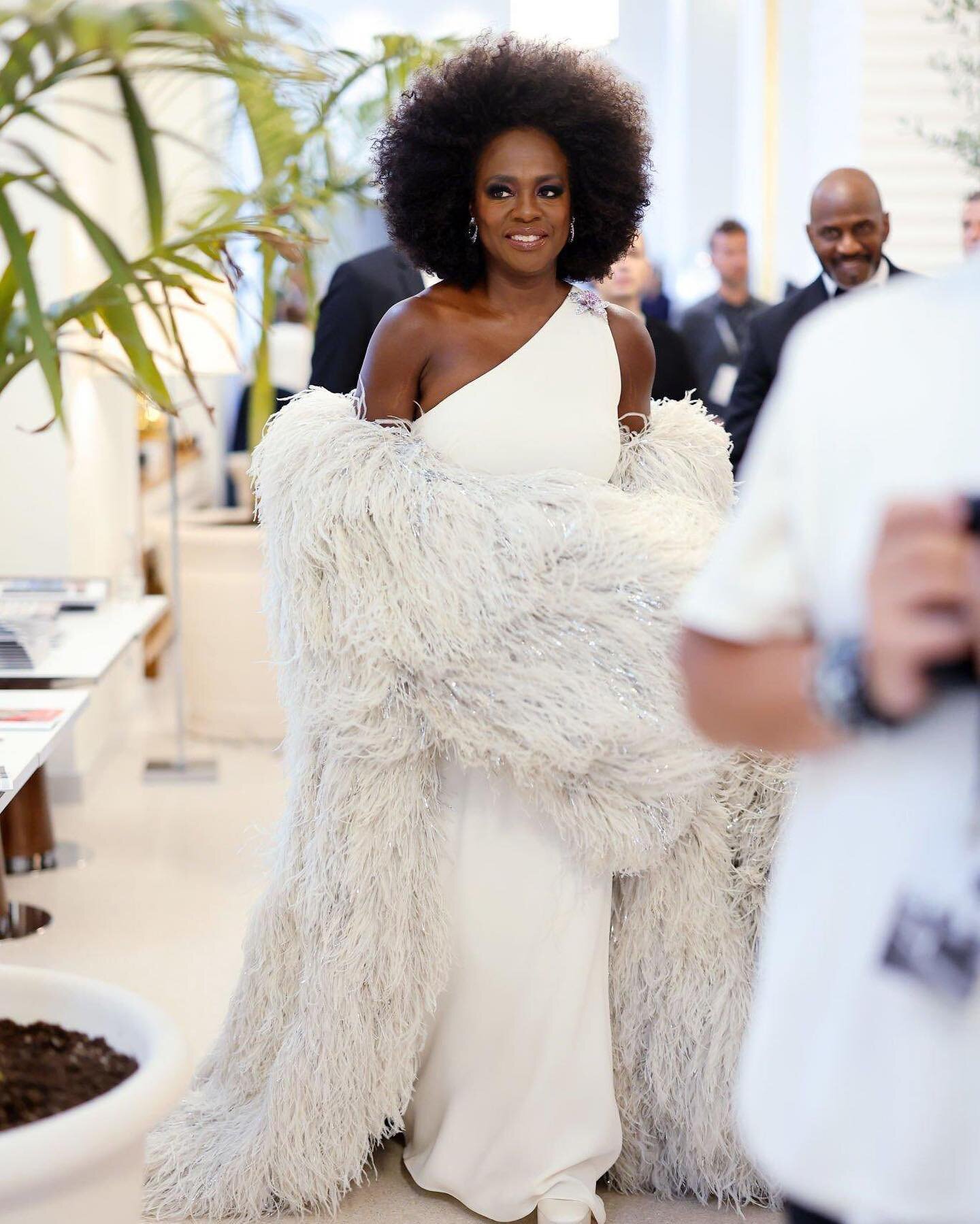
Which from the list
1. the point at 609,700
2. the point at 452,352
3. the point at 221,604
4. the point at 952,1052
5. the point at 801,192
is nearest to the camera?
the point at 952,1052

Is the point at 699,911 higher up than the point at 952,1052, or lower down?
lower down

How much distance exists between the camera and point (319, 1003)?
2316 millimetres

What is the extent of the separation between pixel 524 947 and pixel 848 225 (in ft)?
7.78

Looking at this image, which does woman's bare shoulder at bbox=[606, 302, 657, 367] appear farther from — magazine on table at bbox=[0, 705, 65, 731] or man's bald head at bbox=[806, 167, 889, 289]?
man's bald head at bbox=[806, 167, 889, 289]

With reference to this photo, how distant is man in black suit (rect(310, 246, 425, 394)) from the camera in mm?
3932

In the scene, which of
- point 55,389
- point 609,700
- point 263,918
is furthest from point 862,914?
point 263,918

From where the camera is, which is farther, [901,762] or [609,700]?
[609,700]

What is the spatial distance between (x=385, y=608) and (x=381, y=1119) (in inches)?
31.3

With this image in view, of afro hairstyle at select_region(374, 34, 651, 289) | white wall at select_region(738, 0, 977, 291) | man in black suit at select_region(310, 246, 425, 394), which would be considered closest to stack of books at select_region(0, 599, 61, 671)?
man in black suit at select_region(310, 246, 425, 394)

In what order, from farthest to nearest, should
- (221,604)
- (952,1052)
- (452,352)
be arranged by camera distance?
1. (221,604)
2. (452,352)
3. (952,1052)

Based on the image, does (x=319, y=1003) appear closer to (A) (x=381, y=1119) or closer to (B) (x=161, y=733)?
(A) (x=381, y=1119)

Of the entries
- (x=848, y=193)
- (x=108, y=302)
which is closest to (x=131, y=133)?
(x=108, y=302)

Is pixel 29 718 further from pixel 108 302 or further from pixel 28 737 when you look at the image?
pixel 108 302

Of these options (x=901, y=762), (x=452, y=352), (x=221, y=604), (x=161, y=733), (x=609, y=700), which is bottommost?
(x=161, y=733)
